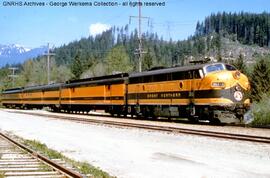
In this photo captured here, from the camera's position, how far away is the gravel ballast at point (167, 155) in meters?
10.9

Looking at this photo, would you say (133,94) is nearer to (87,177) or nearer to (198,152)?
(198,152)

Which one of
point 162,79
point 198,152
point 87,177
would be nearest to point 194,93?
point 162,79

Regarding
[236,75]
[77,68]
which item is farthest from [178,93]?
[77,68]

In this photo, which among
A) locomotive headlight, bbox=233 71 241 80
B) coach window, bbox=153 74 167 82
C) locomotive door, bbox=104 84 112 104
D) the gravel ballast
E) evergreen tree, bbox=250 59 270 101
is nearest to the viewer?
the gravel ballast

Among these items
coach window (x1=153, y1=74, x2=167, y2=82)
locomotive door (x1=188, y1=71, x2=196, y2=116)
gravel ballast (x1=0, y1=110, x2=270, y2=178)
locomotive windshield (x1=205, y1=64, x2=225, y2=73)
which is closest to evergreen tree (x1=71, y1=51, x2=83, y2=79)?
coach window (x1=153, y1=74, x2=167, y2=82)

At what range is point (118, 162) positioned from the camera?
12.7 m

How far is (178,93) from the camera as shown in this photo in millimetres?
28328

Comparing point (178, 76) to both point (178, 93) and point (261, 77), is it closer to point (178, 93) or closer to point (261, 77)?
point (178, 93)

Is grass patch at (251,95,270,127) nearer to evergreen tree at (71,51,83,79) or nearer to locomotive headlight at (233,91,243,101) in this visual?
locomotive headlight at (233,91,243,101)

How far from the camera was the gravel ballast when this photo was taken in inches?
431

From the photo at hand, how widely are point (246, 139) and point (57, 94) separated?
40.2m

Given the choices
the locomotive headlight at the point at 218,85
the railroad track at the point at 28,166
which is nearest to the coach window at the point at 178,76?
the locomotive headlight at the point at 218,85

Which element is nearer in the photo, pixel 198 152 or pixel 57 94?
pixel 198 152

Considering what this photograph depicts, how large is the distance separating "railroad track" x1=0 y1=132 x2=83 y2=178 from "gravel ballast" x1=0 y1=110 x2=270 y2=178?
48.9 inches
